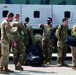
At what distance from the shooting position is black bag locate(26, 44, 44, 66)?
320 inches

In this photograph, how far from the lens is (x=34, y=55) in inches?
324

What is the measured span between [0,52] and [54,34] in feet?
7.55

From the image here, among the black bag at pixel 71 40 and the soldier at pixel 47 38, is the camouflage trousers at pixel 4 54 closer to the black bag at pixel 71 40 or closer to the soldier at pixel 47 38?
the black bag at pixel 71 40

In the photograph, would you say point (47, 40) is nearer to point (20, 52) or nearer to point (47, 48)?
point (47, 48)

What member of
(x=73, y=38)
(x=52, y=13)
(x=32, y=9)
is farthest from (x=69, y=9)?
(x=73, y=38)

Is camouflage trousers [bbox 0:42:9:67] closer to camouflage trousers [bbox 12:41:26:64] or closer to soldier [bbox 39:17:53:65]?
camouflage trousers [bbox 12:41:26:64]

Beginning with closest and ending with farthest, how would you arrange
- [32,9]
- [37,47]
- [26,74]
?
1. [26,74]
2. [37,47]
3. [32,9]

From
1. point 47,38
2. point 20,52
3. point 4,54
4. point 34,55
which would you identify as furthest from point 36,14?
point 4,54

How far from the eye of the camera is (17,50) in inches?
289

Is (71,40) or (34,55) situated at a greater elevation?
(71,40)

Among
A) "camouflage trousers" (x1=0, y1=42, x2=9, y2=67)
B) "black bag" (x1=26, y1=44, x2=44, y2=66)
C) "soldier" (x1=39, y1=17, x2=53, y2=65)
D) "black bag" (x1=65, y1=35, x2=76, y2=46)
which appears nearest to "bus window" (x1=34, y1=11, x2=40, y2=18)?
"soldier" (x1=39, y1=17, x2=53, y2=65)

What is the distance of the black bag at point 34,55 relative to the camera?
26.7ft

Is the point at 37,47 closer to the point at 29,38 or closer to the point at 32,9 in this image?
the point at 29,38

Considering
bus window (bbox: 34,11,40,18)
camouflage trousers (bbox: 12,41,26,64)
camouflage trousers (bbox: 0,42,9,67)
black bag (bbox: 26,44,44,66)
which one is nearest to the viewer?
camouflage trousers (bbox: 0,42,9,67)
